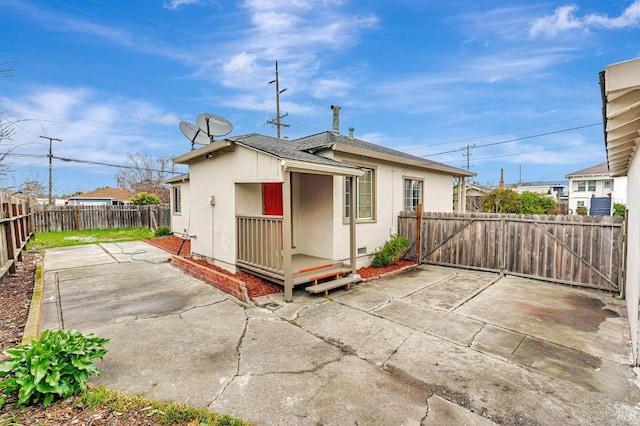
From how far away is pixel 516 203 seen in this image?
1705 centimetres

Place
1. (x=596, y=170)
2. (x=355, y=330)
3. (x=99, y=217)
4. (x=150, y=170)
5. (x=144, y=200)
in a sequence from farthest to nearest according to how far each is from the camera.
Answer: (x=596, y=170), (x=150, y=170), (x=144, y=200), (x=99, y=217), (x=355, y=330)

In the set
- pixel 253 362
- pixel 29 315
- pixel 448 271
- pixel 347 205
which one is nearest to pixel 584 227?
pixel 448 271

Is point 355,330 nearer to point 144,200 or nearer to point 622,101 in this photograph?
point 622,101

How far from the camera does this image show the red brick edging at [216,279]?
17.6ft

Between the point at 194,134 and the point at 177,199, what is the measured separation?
24.5ft

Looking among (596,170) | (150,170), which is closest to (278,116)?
(150,170)

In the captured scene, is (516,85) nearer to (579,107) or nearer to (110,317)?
(579,107)

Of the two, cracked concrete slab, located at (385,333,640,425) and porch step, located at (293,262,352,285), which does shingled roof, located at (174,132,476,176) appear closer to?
porch step, located at (293,262,352,285)

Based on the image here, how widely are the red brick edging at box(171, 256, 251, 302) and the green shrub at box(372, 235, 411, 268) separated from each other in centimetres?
387

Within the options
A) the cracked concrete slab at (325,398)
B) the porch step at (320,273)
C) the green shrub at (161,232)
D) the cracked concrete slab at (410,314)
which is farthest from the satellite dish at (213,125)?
the green shrub at (161,232)

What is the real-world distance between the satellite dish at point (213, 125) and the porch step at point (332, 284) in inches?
191

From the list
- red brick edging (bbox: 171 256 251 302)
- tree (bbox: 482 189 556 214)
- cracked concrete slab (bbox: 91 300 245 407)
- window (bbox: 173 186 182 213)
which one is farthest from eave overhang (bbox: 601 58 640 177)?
tree (bbox: 482 189 556 214)

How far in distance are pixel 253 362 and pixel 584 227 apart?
Answer: 709 cm

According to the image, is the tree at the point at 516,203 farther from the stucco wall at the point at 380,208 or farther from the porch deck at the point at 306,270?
the porch deck at the point at 306,270
